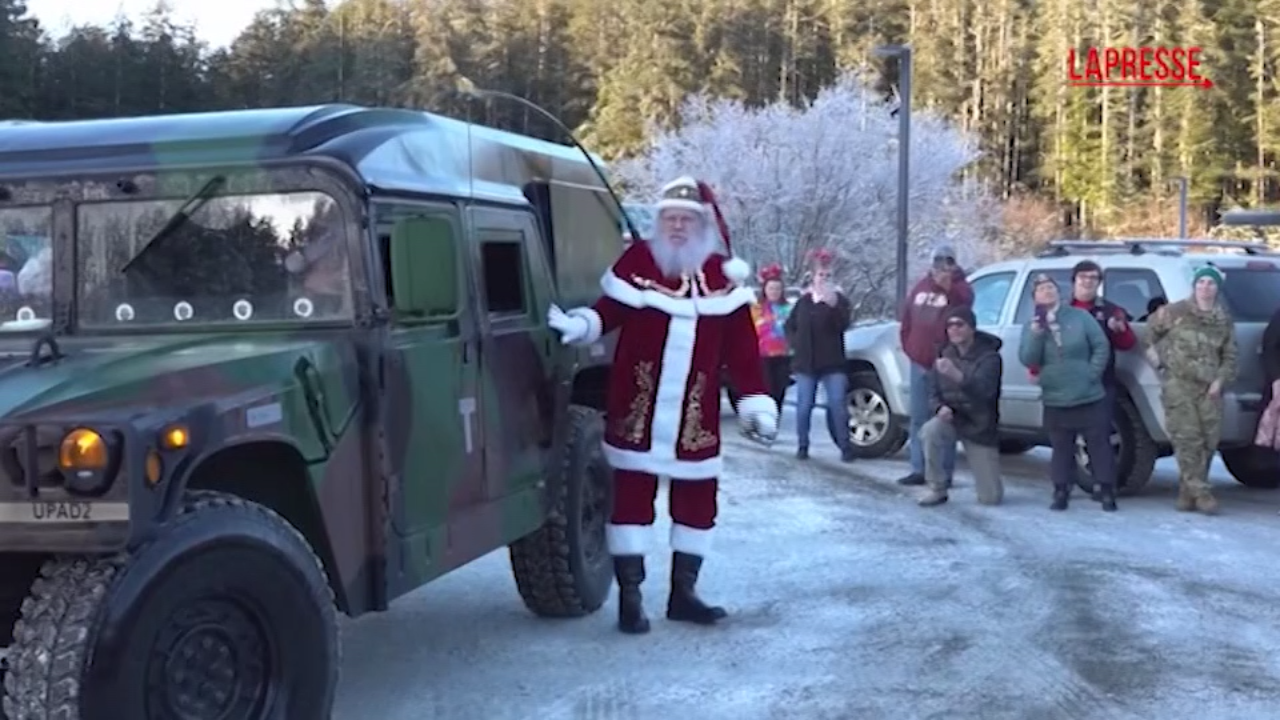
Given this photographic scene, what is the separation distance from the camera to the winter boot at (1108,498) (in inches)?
416

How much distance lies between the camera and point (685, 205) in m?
7.06

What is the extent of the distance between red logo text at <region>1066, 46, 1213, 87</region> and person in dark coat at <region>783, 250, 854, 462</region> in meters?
44.6

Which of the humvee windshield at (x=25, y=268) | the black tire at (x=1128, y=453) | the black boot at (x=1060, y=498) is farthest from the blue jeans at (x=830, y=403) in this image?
the humvee windshield at (x=25, y=268)

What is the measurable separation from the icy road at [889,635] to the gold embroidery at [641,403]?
3.00ft

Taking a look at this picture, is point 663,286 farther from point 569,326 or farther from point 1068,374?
point 1068,374

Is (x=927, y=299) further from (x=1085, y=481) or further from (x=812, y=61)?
(x=812, y=61)

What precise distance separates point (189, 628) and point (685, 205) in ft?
11.3

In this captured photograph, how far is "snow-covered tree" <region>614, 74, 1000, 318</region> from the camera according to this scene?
39.5m

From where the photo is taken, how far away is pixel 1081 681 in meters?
6.21

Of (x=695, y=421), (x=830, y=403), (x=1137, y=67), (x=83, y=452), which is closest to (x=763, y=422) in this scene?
(x=695, y=421)

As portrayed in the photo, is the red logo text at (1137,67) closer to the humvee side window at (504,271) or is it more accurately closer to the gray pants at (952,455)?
the gray pants at (952,455)

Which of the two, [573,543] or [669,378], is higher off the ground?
[669,378]

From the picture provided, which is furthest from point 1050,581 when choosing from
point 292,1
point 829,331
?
point 292,1

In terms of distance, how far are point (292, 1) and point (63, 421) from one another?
41.6 m
